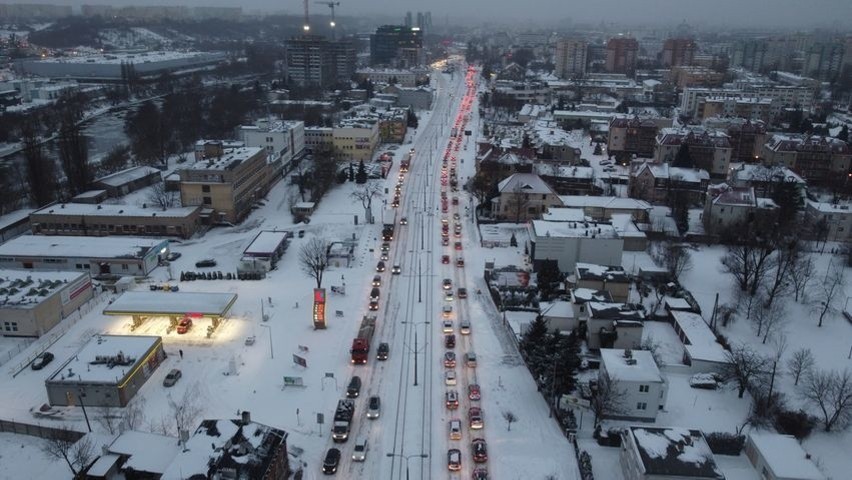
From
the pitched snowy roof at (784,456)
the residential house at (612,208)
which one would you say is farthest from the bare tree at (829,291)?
the pitched snowy roof at (784,456)

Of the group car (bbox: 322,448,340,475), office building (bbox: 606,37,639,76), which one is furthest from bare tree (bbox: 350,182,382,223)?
office building (bbox: 606,37,639,76)

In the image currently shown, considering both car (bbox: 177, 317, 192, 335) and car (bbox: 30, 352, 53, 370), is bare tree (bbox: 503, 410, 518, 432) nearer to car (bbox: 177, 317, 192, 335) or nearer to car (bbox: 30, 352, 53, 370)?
car (bbox: 177, 317, 192, 335)

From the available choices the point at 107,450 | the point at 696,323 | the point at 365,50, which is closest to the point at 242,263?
the point at 107,450

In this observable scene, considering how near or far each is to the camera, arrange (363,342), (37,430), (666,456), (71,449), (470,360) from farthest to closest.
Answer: (363,342) → (470,360) → (37,430) → (71,449) → (666,456)

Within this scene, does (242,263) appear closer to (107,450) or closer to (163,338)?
(163,338)

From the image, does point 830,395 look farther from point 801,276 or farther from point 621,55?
point 621,55

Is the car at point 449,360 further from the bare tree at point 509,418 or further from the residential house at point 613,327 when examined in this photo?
the residential house at point 613,327

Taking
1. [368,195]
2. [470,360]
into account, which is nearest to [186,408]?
[470,360]
